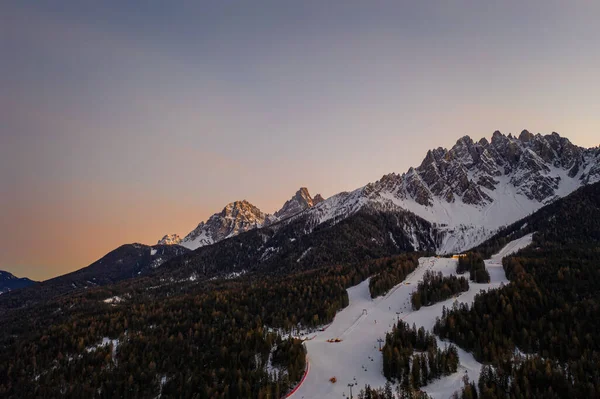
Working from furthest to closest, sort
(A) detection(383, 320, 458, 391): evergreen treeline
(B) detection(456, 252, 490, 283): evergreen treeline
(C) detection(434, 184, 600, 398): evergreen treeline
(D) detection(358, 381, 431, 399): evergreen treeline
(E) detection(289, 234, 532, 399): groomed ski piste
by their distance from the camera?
(B) detection(456, 252, 490, 283): evergreen treeline → (E) detection(289, 234, 532, 399): groomed ski piste → (A) detection(383, 320, 458, 391): evergreen treeline → (D) detection(358, 381, 431, 399): evergreen treeline → (C) detection(434, 184, 600, 398): evergreen treeline

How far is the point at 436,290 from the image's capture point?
306 ft

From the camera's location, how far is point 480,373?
53.0 m

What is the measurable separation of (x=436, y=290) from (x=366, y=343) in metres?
32.1

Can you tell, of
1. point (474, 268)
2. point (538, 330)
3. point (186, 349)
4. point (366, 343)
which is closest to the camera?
point (538, 330)

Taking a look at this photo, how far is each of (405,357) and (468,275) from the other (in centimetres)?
5990

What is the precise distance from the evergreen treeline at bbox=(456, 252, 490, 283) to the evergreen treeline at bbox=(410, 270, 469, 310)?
6281 millimetres

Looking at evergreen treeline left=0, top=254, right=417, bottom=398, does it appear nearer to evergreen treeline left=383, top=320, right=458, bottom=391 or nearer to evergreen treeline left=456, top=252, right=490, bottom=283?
evergreen treeline left=383, top=320, right=458, bottom=391

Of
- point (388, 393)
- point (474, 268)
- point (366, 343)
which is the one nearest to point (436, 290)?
point (474, 268)

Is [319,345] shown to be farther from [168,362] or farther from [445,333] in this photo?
[168,362]

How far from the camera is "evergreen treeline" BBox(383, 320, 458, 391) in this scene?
2142 inches

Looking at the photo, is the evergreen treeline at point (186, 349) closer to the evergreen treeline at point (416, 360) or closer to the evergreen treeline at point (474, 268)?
the evergreen treeline at point (416, 360)

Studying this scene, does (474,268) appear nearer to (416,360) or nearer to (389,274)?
(389,274)

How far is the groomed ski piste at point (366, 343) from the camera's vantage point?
5489 cm

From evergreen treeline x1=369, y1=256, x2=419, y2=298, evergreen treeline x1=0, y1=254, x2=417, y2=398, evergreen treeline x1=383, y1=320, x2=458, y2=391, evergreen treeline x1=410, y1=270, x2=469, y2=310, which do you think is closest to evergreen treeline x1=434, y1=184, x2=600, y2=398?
evergreen treeline x1=383, y1=320, x2=458, y2=391
